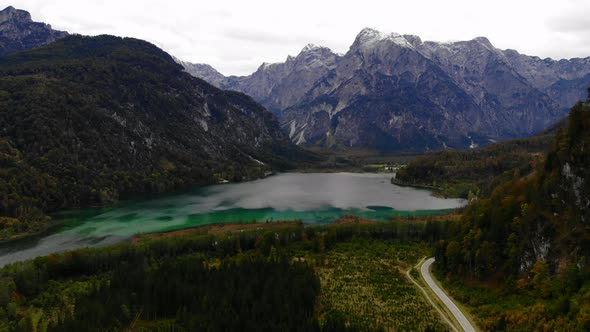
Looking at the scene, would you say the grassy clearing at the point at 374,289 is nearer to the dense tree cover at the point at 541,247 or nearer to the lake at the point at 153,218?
the dense tree cover at the point at 541,247

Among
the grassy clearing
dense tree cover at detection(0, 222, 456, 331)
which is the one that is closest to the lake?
dense tree cover at detection(0, 222, 456, 331)

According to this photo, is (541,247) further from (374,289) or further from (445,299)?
(374,289)

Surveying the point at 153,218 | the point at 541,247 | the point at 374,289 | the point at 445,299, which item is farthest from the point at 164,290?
the point at 153,218

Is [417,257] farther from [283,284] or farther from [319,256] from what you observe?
[283,284]

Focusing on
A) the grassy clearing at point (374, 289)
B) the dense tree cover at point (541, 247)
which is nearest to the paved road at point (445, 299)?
the dense tree cover at point (541, 247)

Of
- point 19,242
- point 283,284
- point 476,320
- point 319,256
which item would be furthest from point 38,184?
point 476,320
